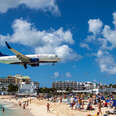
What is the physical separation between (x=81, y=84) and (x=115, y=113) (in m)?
165

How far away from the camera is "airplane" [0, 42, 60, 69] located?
47938mm

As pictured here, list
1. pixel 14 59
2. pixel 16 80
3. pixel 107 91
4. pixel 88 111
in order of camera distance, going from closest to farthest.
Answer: pixel 88 111 → pixel 14 59 → pixel 107 91 → pixel 16 80

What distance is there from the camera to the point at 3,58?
53.0 metres

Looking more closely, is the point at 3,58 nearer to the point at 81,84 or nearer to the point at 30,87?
the point at 30,87

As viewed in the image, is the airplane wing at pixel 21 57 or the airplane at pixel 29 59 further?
the airplane wing at pixel 21 57

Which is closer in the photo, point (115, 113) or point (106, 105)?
point (115, 113)

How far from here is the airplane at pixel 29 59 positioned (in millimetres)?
47938

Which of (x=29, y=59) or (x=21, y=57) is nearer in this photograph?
(x=29, y=59)

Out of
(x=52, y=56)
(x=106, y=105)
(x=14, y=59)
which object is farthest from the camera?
(x=14, y=59)

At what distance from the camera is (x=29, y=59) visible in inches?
1961

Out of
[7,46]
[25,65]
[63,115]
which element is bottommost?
[63,115]

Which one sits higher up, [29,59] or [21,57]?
[21,57]

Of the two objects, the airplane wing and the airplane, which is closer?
the airplane

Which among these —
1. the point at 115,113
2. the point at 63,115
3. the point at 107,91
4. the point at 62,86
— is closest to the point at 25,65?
the point at 63,115
